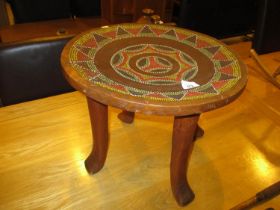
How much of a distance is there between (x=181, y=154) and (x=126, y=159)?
31 centimetres

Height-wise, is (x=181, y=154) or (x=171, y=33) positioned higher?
(x=171, y=33)

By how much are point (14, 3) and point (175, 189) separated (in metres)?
1.97

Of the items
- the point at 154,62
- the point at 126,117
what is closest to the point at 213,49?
the point at 154,62

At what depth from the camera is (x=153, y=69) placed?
2.78ft

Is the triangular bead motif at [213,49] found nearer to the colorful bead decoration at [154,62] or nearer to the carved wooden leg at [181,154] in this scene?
the colorful bead decoration at [154,62]

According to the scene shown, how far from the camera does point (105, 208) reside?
0.91 metres

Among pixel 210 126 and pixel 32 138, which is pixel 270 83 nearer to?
pixel 210 126

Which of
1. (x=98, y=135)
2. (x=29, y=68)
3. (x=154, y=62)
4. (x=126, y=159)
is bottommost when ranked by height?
(x=126, y=159)

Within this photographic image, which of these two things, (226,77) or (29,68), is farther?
(29,68)

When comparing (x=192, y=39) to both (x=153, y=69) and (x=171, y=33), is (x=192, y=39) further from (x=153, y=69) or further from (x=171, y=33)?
(x=153, y=69)

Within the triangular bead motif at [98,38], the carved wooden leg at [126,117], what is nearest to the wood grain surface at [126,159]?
the carved wooden leg at [126,117]

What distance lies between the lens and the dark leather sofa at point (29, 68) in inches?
38.6

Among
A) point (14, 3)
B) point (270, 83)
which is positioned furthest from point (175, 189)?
point (14, 3)

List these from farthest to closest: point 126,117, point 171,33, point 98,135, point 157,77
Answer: point 126,117 → point 171,33 → point 98,135 → point 157,77
